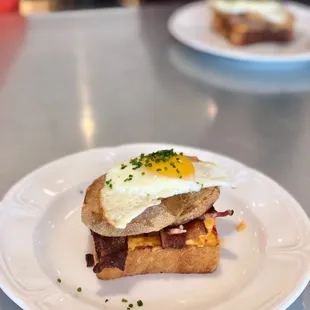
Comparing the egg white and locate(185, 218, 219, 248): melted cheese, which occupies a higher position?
the egg white

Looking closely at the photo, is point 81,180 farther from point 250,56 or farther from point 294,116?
point 250,56

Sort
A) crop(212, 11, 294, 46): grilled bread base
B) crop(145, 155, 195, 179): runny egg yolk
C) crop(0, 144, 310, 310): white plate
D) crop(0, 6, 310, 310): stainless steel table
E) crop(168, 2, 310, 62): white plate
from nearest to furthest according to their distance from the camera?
crop(0, 144, 310, 310): white plate
crop(145, 155, 195, 179): runny egg yolk
crop(0, 6, 310, 310): stainless steel table
crop(168, 2, 310, 62): white plate
crop(212, 11, 294, 46): grilled bread base

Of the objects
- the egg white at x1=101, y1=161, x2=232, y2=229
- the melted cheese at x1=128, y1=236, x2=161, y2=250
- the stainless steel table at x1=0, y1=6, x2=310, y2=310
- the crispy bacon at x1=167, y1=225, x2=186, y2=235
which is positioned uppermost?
the egg white at x1=101, y1=161, x2=232, y2=229

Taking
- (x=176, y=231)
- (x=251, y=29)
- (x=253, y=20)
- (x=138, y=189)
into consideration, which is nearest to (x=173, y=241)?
(x=176, y=231)

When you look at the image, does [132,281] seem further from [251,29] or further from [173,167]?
[251,29]

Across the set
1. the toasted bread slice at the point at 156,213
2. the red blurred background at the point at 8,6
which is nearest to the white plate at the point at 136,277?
the toasted bread slice at the point at 156,213

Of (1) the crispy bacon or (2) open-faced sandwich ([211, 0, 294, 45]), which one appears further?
(2) open-faced sandwich ([211, 0, 294, 45])

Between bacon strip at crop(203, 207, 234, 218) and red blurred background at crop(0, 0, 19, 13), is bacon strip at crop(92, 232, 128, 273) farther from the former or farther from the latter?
red blurred background at crop(0, 0, 19, 13)

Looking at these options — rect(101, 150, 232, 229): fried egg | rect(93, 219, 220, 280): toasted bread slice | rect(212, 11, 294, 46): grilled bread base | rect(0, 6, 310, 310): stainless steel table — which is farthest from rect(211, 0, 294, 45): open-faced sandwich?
rect(93, 219, 220, 280): toasted bread slice

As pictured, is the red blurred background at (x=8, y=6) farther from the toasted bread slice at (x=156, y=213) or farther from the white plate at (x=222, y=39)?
the toasted bread slice at (x=156, y=213)
